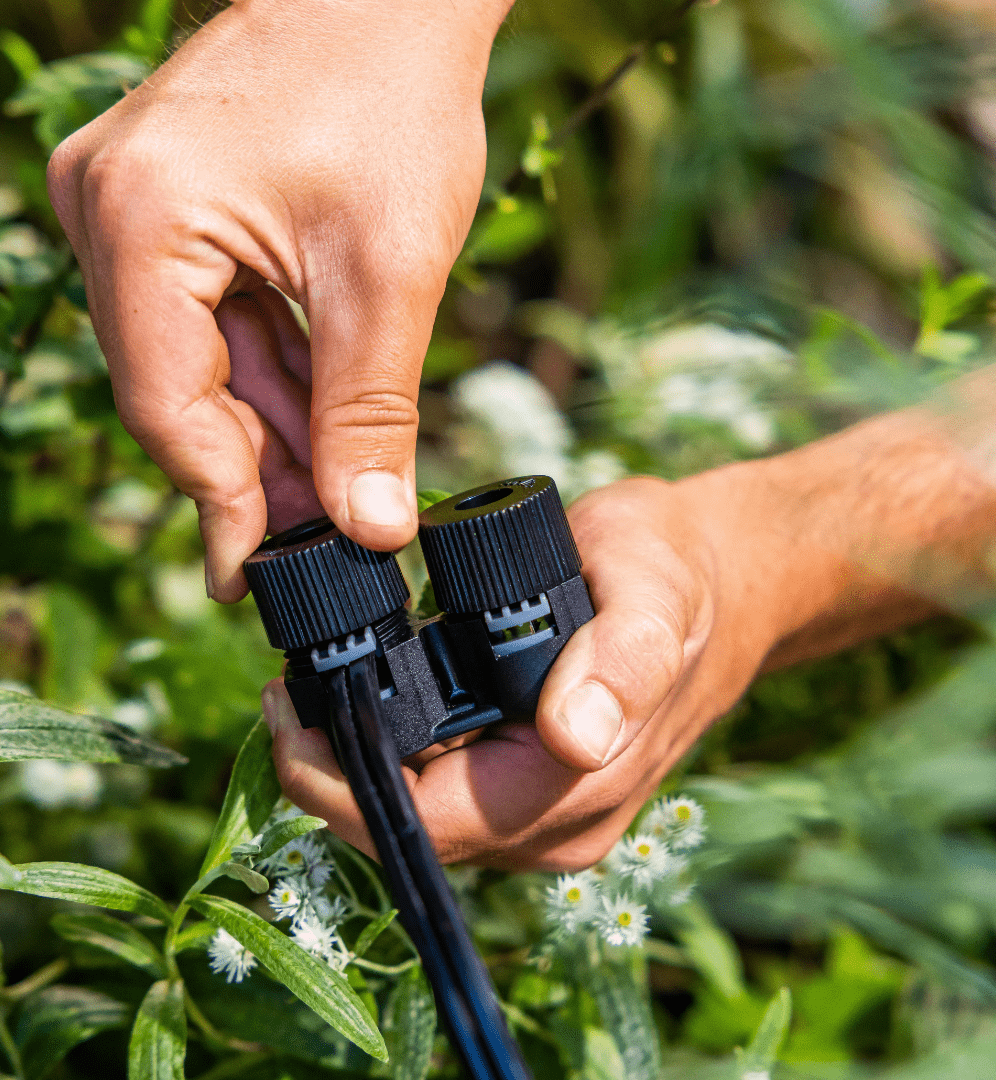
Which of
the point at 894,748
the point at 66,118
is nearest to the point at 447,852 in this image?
the point at 894,748

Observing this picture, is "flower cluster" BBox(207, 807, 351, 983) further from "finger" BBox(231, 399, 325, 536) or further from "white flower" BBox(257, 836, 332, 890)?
"finger" BBox(231, 399, 325, 536)

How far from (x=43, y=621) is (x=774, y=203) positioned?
1538mm

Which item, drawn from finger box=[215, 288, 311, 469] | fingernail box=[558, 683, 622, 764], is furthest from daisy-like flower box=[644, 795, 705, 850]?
finger box=[215, 288, 311, 469]

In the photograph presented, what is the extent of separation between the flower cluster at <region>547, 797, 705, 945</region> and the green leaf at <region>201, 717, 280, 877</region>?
0.61 feet

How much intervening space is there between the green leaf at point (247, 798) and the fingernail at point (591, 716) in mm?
200

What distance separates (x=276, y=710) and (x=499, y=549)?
0.60ft

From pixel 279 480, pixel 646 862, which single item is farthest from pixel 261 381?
pixel 646 862

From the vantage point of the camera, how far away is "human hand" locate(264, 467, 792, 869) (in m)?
0.48

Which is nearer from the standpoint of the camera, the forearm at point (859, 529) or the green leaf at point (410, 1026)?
the green leaf at point (410, 1026)

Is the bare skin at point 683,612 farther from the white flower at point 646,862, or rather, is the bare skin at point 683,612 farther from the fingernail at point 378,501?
the fingernail at point 378,501

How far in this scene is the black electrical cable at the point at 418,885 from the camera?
1.29 ft

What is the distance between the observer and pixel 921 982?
79 centimetres

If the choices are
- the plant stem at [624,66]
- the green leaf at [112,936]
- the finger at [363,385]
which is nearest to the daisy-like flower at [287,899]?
the green leaf at [112,936]

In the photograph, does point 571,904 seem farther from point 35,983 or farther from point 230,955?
point 35,983
